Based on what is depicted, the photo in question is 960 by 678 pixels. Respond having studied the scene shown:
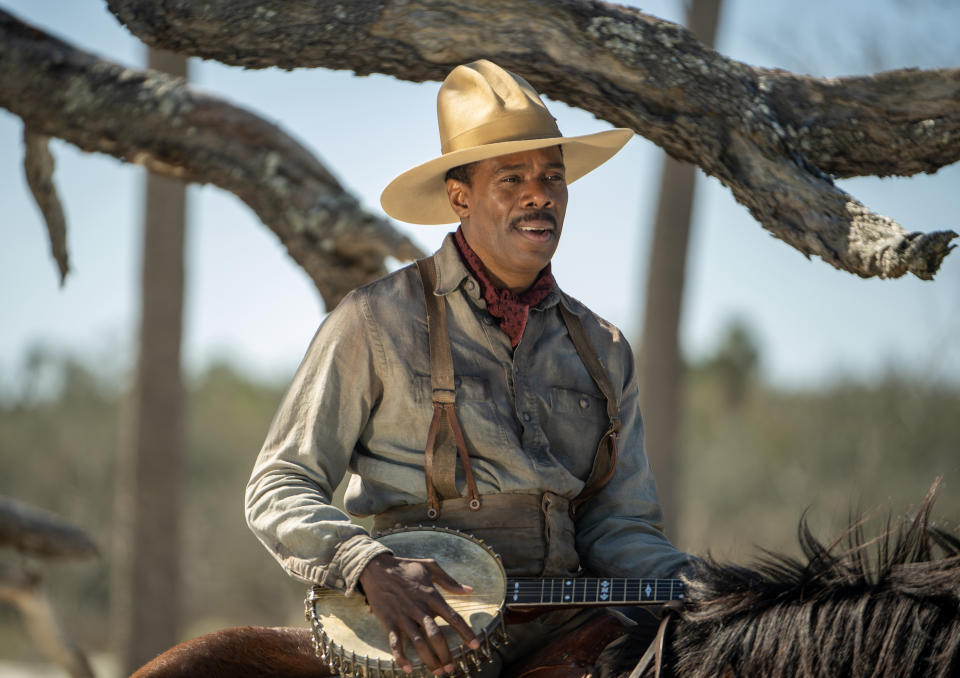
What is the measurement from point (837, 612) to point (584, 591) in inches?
24.7

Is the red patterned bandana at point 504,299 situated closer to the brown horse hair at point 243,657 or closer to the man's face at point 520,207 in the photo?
the man's face at point 520,207

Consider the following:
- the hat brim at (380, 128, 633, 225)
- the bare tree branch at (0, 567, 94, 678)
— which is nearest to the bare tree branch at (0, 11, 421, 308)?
the hat brim at (380, 128, 633, 225)

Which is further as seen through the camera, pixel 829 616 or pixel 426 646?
pixel 426 646

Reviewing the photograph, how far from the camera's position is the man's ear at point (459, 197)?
291 cm

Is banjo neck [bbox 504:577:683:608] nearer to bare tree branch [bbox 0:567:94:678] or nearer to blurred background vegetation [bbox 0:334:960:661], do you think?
bare tree branch [bbox 0:567:94:678]

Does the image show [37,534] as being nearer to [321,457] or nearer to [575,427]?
[321,457]

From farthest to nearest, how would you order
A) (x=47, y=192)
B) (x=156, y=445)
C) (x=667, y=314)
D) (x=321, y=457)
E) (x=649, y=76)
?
1. (x=667, y=314)
2. (x=156, y=445)
3. (x=47, y=192)
4. (x=649, y=76)
5. (x=321, y=457)

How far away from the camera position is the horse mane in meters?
1.92

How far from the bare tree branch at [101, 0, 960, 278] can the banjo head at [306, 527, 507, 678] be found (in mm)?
1334

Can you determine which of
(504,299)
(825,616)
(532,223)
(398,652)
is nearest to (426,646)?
(398,652)

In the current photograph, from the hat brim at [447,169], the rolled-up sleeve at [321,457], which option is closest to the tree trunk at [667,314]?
the hat brim at [447,169]

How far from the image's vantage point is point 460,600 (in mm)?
2314

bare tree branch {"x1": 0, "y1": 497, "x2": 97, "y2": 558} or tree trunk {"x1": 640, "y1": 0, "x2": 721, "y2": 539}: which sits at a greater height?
tree trunk {"x1": 640, "y1": 0, "x2": 721, "y2": 539}

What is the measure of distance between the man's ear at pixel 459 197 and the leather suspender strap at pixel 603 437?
47cm
